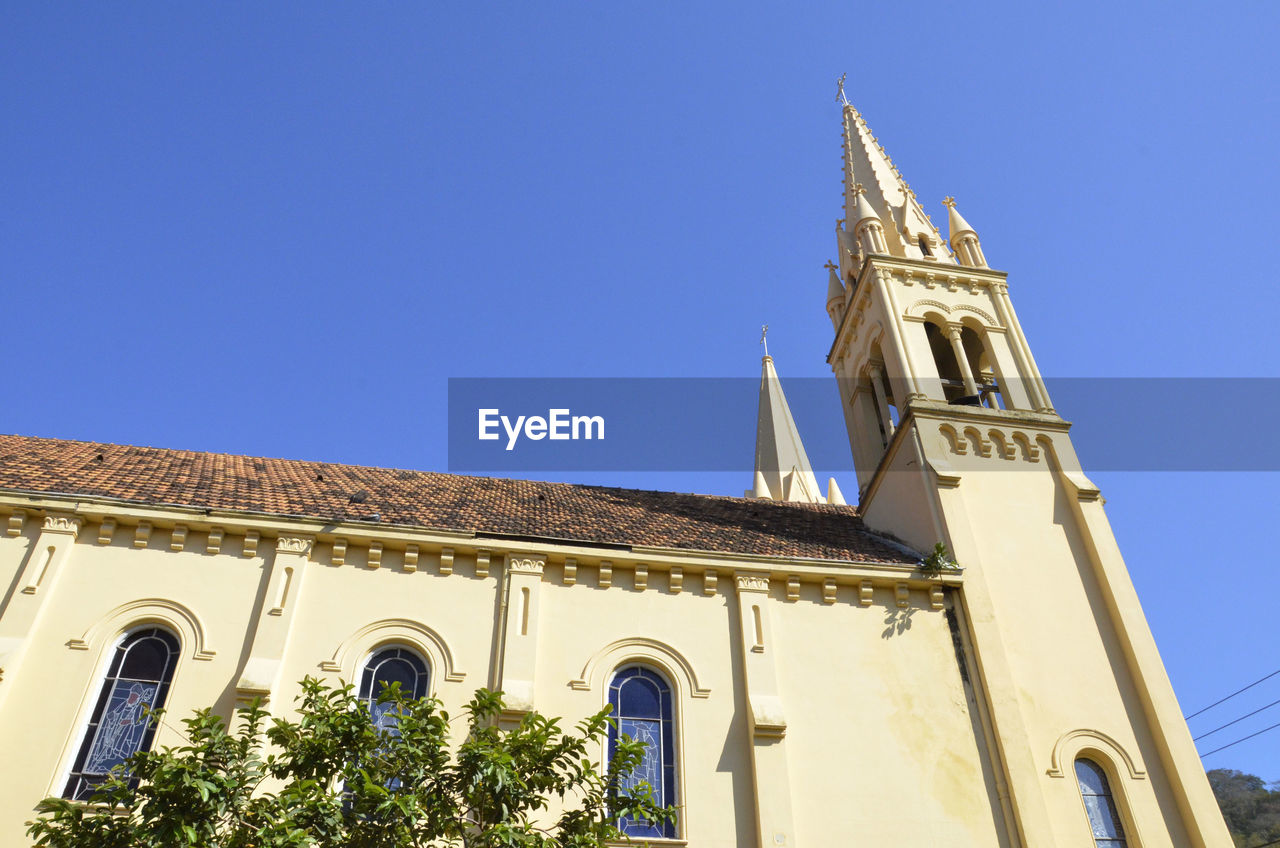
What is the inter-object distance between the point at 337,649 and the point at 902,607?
Answer: 982 centimetres

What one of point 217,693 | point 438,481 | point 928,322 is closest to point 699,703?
point 217,693

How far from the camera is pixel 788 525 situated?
21.1m

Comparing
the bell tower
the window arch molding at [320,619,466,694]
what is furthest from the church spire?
the window arch molding at [320,619,466,694]

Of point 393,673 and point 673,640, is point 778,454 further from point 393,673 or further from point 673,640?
point 393,673

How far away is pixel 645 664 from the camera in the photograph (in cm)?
1575

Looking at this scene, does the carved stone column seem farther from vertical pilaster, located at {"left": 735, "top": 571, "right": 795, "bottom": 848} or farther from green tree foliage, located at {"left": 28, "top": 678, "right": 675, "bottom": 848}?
green tree foliage, located at {"left": 28, "top": 678, "right": 675, "bottom": 848}

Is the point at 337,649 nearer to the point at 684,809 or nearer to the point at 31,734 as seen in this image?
the point at 31,734

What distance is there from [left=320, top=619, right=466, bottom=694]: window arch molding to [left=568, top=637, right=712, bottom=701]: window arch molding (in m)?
2.13

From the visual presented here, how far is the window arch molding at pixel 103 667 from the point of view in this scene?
1305 centimetres

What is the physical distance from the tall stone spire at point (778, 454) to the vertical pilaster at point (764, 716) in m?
19.6

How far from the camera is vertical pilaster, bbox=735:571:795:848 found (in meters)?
14.0

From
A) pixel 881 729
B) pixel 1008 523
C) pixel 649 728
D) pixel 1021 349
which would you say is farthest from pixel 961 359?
pixel 649 728

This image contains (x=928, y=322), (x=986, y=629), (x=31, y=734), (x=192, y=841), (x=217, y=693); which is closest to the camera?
(x=192, y=841)

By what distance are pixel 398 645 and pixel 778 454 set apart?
2705 centimetres
